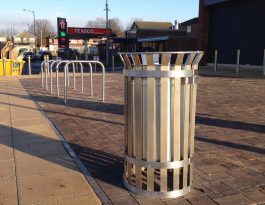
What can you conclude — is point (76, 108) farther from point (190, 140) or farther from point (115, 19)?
point (115, 19)

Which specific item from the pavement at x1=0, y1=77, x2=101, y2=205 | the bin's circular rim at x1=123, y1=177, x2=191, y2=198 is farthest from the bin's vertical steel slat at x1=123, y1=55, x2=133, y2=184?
the pavement at x1=0, y1=77, x2=101, y2=205

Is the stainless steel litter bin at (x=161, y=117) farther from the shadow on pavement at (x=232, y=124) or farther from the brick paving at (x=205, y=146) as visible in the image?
the shadow on pavement at (x=232, y=124)

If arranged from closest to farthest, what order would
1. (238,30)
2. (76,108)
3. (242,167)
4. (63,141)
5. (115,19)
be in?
1. (242,167)
2. (63,141)
3. (76,108)
4. (238,30)
5. (115,19)

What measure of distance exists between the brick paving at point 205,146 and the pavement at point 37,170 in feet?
0.74

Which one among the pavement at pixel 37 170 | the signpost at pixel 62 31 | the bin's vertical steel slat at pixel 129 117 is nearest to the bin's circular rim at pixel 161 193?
the bin's vertical steel slat at pixel 129 117

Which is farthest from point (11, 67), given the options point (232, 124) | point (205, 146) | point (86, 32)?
point (86, 32)

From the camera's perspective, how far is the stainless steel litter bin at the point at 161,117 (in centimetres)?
330

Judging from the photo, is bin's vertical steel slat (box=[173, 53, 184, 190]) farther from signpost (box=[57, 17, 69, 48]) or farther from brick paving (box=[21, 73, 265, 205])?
signpost (box=[57, 17, 69, 48])

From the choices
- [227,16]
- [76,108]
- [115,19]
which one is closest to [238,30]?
[227,16]

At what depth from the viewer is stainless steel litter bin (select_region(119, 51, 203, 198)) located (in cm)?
330

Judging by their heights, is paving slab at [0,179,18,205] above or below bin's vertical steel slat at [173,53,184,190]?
below

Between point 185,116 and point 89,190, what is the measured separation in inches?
48.2

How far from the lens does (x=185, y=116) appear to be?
3406mm

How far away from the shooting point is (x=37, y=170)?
411 centimetres
